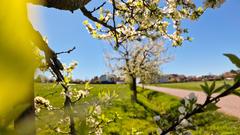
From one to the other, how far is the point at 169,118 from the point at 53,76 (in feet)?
7.77

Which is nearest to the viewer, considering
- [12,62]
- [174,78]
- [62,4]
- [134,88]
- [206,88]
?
[12,62]

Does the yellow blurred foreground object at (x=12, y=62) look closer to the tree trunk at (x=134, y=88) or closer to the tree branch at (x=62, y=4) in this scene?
the tree branch at (x=62, y=4)

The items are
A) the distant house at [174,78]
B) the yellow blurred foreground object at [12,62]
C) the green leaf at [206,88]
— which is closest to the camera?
the yellow blurred foreground object at [12,62]

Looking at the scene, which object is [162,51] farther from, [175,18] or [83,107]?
[83,107]

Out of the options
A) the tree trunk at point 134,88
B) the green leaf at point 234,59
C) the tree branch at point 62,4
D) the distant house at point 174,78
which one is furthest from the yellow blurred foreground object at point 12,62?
the distant house at point 174,78

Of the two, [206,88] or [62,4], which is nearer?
[206,88]

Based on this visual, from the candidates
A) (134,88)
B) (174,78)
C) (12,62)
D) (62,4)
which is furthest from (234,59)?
(174,78)

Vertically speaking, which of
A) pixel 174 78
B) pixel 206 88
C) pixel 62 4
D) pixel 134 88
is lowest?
pixel 206 88

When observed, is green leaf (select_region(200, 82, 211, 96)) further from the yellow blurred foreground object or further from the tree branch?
Answer: the tree branch

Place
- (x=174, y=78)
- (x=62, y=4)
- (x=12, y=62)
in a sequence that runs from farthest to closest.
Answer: (x=174, y=78) → (x=62, y=4) → (x=12, y=62)

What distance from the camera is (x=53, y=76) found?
3881 millimetres

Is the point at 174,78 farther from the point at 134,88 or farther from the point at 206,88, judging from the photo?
the point at 206,88

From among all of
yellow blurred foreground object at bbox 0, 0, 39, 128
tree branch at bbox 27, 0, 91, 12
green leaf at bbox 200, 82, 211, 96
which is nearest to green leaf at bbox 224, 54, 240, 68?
green leaf at bbox 200, 82, 211, 96

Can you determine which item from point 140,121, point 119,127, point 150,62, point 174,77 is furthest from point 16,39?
point 174,77
